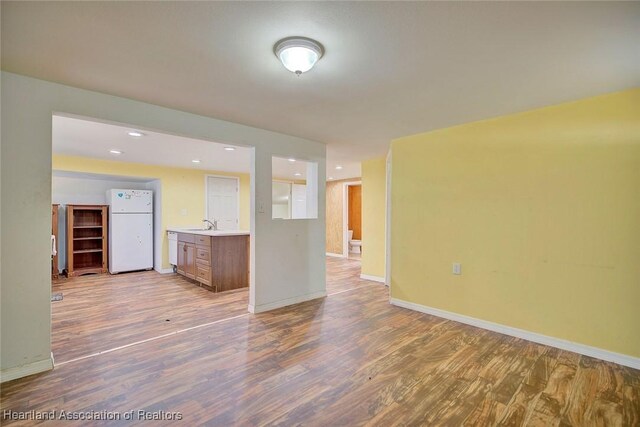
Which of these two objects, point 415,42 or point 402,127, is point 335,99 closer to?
point 415,42

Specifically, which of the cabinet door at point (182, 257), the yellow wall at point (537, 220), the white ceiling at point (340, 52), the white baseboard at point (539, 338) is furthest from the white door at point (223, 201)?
the white baseboard at point (539, 338)

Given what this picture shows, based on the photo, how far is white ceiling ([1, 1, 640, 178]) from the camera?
150 cm

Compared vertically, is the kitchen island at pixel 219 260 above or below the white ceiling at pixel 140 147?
below

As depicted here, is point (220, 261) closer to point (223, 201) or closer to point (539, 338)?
point (223, 201)

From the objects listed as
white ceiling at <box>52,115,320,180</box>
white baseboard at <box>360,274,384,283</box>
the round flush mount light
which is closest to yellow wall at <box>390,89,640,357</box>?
white baseboard at <box>360,274,384,283</box>

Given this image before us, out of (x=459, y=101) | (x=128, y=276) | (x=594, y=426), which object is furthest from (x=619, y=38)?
(x=128, y=276)

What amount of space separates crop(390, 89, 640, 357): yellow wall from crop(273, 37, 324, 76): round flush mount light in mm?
2286

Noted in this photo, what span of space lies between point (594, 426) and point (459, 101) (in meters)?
2.47

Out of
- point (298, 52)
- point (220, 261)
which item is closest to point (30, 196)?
point (298, 52)

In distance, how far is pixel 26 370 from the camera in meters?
2.17

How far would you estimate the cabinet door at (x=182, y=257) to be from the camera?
546cm

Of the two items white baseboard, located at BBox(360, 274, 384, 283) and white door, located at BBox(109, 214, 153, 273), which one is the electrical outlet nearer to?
white baseboard, located at BBox(360, 274, 384, 283)

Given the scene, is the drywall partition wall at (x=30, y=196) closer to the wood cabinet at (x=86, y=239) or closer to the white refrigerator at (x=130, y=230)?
the white refrigerator at (x=130, y=230)

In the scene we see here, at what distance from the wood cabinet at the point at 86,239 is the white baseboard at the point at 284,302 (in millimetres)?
4327
